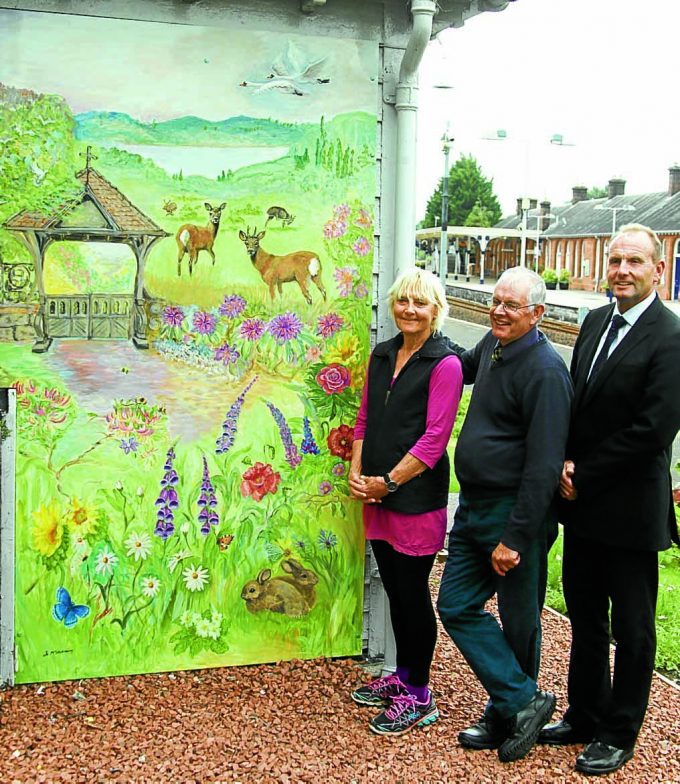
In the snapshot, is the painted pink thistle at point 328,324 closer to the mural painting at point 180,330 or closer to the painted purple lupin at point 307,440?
the mural painting at point 180,330

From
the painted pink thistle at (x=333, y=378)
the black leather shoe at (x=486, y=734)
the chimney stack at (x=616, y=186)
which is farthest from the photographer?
the chimney stack at (x=616, y=186)

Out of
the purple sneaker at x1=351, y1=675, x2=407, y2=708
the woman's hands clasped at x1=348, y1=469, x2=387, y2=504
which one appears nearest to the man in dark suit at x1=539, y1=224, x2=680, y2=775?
the woman's hands clasped at x1=348, y1=469, x2=387, y2=504

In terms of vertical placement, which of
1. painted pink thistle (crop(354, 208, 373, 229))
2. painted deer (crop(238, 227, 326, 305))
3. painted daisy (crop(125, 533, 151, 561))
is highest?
painted pink thistle (crop(354, 208, 373, 229))

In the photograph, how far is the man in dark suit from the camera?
146 inches

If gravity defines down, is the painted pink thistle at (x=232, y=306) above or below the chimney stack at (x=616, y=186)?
below

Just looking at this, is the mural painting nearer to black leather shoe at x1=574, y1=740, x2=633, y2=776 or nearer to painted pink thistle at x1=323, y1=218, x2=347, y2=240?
painted pink thistle at x1=323, y1=218, x2=347, y2=240

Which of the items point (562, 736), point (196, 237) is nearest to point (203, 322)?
point (196, 237)

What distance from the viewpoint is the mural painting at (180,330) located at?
4.24m

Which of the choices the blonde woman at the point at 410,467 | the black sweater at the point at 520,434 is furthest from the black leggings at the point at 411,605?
the black sweater at the point at 520,434

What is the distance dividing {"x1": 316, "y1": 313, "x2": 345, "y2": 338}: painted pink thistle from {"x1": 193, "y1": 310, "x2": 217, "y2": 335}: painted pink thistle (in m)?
0.51

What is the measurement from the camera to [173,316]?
444 centimetres

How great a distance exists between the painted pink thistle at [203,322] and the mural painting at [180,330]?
0.06 ft

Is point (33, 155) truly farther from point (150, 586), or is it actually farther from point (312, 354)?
point (150, 586)

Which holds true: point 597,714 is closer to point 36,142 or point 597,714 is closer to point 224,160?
point 224,160
